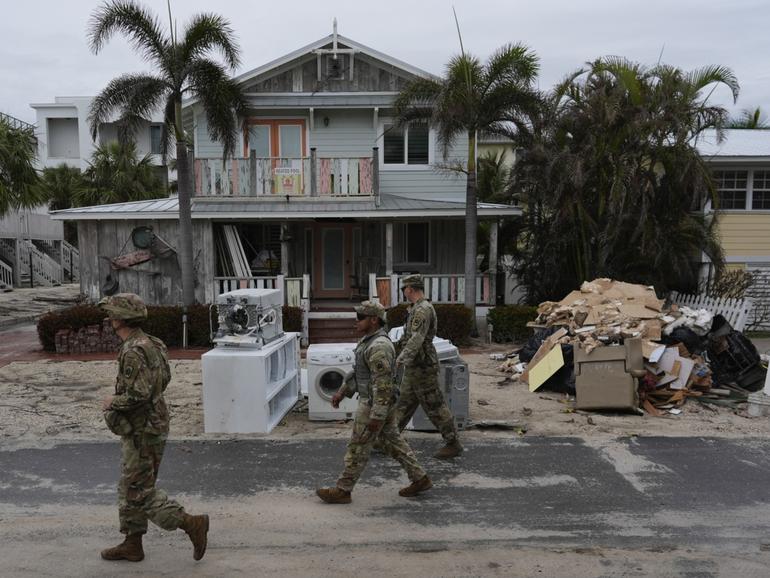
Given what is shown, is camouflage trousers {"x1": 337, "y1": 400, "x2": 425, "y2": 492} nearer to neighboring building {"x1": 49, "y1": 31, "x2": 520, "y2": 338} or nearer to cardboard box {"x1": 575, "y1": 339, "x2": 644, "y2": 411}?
cardboard box {"x1": 575, "y1": 339, "x2": 644, "y2": 411}

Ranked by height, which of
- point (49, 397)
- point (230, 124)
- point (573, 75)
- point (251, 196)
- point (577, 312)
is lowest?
point (49, 397)

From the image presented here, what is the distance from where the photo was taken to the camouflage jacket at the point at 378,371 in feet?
16.6

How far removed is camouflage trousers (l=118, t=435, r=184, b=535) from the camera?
160 inches

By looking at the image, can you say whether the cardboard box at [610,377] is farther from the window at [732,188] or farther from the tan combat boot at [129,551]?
the window at [732,188]

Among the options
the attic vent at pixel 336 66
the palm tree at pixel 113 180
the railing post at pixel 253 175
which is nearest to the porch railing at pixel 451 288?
the railing post at pixel 253 175

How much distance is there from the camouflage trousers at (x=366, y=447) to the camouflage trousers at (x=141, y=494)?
1.47 metres

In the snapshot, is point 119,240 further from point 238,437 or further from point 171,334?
point 238,437

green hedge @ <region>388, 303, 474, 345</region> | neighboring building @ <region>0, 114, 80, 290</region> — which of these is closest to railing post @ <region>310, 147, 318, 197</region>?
green hedge @ <region>388, 303, 474, 345</region>

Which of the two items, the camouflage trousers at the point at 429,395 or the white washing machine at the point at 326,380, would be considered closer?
the camouflage trousers at the point at 429,395

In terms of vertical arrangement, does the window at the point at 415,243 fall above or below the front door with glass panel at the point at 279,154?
below

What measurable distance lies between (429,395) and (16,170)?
15.2 metres

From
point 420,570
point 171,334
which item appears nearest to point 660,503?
point 420,570

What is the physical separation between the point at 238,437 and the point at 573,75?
36.1 feet

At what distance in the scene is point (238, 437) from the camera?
7105 mm
